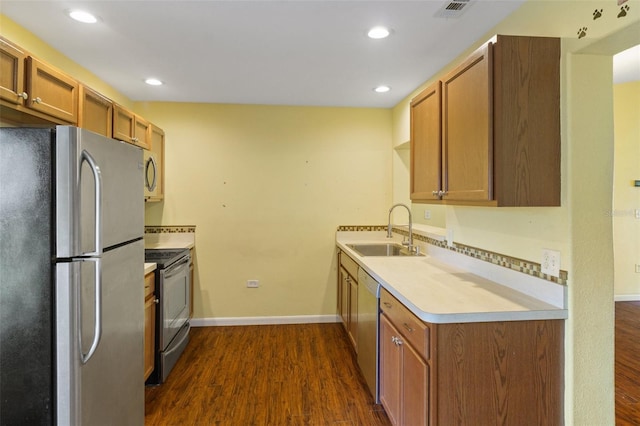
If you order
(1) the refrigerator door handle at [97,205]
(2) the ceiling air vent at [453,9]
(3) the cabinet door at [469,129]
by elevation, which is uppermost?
(2) the ceiling air vent at [453,9]

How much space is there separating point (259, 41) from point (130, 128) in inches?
58.2

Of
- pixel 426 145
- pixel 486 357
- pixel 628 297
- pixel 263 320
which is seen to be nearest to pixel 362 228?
pixel 263 320

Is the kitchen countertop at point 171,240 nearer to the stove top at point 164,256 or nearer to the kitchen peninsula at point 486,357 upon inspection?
the stove top at point 164,256

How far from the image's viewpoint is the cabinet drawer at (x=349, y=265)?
297 centimetres

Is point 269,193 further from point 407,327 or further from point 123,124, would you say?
point 407,327

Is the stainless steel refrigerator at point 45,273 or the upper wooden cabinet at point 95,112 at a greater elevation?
the upper wooden cabinet at point 95,112

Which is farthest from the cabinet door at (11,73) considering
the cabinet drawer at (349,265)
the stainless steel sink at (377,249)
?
the stainless steel sink at (377,249)

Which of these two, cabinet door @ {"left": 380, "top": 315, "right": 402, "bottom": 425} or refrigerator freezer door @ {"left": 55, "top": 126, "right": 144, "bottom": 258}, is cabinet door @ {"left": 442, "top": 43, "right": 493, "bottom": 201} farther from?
refrigerator freezer door @ {"left": 55, "top": 126, "right": 144, "bottom": 258}

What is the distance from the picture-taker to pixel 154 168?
3381mm

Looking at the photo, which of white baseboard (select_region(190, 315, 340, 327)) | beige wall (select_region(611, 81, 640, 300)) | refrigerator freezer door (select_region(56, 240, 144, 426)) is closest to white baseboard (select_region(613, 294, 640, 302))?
beige wall (select_region(611, 81, 640, 300))

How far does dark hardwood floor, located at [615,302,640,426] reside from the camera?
223cm

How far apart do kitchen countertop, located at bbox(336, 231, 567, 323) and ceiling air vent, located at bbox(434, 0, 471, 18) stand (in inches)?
57.4

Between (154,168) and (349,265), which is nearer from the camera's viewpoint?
(349,265)

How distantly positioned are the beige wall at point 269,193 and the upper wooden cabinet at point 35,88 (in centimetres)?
166
